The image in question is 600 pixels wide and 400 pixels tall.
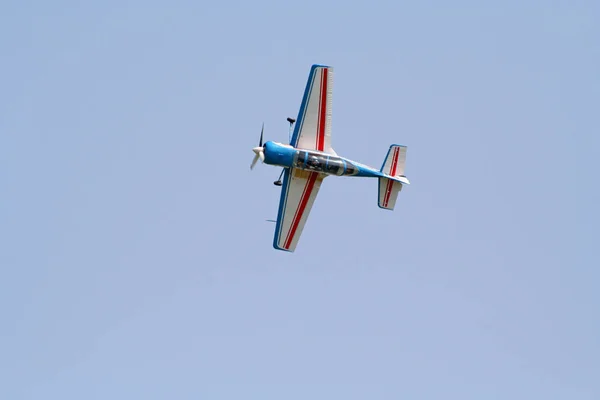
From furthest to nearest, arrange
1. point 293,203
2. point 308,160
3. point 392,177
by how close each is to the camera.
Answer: point 392,177
point 293,203
point 308,160

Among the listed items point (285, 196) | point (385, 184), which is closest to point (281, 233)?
point (285, 196)

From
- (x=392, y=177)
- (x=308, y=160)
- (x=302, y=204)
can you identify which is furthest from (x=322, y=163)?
(x=392, y=177)

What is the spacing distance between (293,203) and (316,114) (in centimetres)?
419

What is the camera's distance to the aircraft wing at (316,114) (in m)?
54.1

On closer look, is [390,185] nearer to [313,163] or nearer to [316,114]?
[313,163]

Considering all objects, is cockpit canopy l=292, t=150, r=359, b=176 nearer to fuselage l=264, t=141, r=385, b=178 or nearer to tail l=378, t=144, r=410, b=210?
fuselage l=264, t=141, r=385, b=178

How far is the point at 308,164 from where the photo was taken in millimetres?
54125

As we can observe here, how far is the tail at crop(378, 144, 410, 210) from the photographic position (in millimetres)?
55344

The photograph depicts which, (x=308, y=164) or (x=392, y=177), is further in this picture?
(x=392, y=177)

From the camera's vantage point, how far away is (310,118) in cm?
5425

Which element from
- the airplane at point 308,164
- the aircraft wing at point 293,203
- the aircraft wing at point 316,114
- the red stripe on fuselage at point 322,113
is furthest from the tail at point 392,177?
the red stripe on fuselage at point 322,113

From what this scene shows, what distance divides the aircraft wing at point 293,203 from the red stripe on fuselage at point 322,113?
1444mm

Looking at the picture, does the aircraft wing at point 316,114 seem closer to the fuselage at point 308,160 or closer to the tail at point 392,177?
the fuselage at point 308,160

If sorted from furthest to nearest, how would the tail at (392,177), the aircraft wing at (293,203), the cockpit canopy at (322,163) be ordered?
the tail at (392,177)
the aircraft wing at (293,203)
the cockpit canopy at (322,163)
